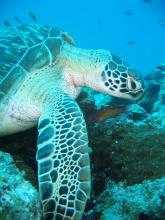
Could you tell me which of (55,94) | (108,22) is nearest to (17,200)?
(55,94)

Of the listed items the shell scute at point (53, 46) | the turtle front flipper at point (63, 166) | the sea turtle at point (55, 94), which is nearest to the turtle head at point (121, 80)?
the sea turtle at point (55, 94)

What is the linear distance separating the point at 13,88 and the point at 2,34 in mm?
1128

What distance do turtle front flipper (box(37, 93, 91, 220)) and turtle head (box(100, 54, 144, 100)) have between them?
1076 mm

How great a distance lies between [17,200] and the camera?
1.50 m

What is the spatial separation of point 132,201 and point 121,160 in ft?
1.63

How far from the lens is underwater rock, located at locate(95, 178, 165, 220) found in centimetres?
212

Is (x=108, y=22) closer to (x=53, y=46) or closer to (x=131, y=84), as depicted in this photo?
(x=53, y=46)

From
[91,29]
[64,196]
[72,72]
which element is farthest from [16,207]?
[91,29]

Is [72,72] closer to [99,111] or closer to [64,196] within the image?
[99,111]

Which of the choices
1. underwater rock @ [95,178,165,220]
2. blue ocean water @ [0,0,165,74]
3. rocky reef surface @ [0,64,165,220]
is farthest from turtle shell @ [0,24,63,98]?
blue ocean water @ [0,0,165,74]

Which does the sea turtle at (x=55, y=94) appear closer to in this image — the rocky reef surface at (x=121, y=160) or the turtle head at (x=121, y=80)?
the turtle head at (x=121, y=80)

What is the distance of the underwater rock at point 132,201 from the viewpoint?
2.12 metres

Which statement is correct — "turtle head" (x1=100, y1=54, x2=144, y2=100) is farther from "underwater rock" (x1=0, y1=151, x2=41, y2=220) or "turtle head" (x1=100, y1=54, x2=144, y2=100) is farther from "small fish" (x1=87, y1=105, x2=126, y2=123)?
"underwater rock" (x1=0, y1=151, x2=41, y2=220)

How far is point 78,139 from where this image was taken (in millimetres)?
2326
